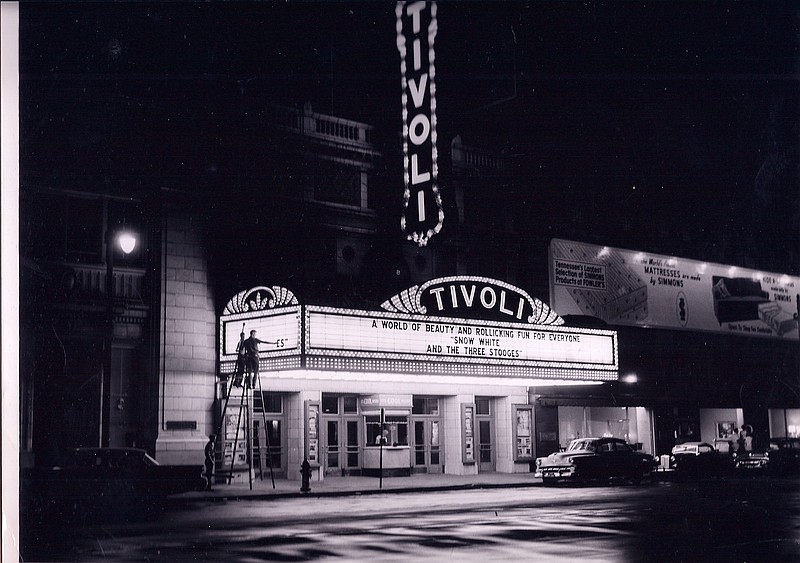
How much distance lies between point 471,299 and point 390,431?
3.86 meters

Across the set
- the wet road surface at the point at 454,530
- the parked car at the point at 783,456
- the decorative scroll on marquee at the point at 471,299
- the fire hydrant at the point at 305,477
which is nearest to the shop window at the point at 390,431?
the wet road surface at the point at 454,530

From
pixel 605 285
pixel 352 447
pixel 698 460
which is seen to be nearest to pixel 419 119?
pixel 352 447

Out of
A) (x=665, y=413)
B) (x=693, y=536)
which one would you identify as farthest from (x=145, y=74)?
(x=665, y=413)

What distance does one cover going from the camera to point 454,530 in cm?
1320

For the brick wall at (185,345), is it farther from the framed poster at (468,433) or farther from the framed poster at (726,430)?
→ the framed poster at (726,430)

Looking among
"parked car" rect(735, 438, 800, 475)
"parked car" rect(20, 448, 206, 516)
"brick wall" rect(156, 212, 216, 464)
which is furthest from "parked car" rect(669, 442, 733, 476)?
"parked car" rect(20, 448, 206, 516)

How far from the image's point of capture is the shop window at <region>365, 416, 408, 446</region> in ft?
72.1

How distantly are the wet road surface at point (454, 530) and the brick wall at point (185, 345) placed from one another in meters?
2.20

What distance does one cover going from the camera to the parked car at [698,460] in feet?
76.8

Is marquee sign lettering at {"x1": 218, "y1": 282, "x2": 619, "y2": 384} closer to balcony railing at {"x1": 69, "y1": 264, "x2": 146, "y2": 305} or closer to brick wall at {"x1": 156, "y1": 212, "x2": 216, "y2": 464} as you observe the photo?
brick wall at {"x1": 156, "y1": 212, "x2": 216, "y2": 464}

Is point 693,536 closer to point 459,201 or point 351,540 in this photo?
point 351,540

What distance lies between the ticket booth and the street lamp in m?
6.37

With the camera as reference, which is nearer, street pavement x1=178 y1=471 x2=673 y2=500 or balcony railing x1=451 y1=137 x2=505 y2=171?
street pavement x1=178 y1=471 x2=673 y2=500

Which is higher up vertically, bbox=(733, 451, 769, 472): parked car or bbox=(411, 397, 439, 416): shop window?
bbox=(411, 397, 439, 416): shop window
